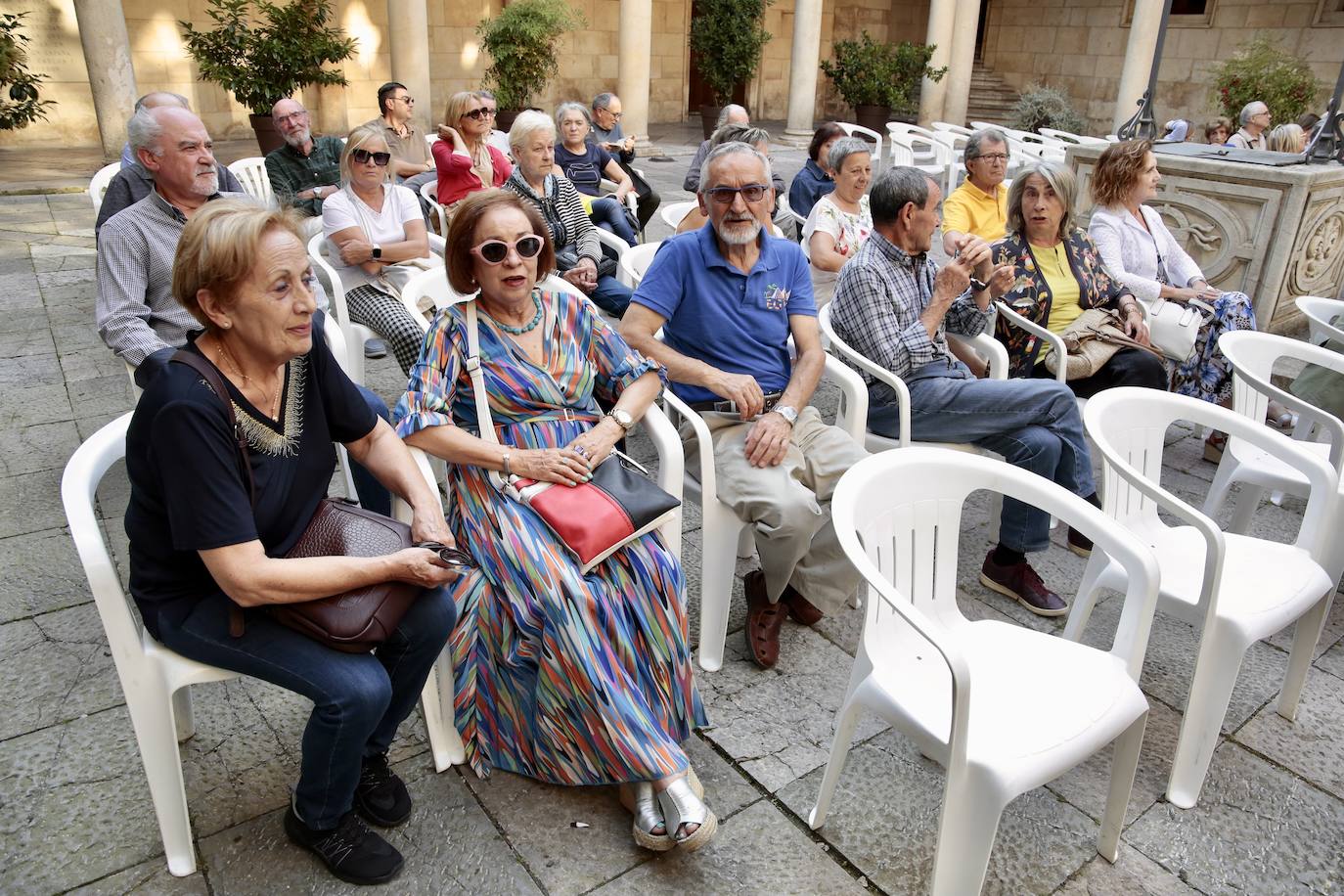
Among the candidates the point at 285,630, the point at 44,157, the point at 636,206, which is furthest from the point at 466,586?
the point at 44,157

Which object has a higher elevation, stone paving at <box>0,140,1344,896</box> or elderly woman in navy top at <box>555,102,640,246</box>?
elderly woman in navy top at <box>555,102,640,246</box>

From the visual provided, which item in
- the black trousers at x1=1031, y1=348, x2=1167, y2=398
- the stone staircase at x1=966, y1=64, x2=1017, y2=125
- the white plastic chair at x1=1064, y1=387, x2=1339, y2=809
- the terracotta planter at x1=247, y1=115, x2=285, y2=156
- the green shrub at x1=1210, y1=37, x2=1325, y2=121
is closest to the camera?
the white plastic chair at x1=1064, y1=387, x2=1339, y2=809

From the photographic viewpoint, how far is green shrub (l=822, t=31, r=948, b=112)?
1348 centimetres

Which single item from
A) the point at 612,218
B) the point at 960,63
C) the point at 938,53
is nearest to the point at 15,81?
the point at 612,218

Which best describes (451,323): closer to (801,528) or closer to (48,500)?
(801,528)

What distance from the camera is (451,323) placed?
7.89 ft

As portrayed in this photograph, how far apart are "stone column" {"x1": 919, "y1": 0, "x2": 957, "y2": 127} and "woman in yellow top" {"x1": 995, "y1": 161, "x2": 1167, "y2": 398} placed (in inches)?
469

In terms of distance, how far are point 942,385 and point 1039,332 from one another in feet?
2.48

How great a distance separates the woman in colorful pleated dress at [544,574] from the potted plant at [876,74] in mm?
12346

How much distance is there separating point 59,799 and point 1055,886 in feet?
7.23

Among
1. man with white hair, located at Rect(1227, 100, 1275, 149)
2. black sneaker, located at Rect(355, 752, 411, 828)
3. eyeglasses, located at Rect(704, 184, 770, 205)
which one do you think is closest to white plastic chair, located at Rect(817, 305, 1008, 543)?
eyeglasses, located at Rect(704, 184, 770, 205)

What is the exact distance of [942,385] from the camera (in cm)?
311

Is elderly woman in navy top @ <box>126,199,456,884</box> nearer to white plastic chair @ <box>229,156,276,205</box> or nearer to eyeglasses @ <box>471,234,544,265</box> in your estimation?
eyeglasses @ <box>471,234,544,265</box>

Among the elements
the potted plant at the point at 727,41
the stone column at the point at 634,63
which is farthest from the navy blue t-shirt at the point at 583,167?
the potted plant at the point at 727,41
